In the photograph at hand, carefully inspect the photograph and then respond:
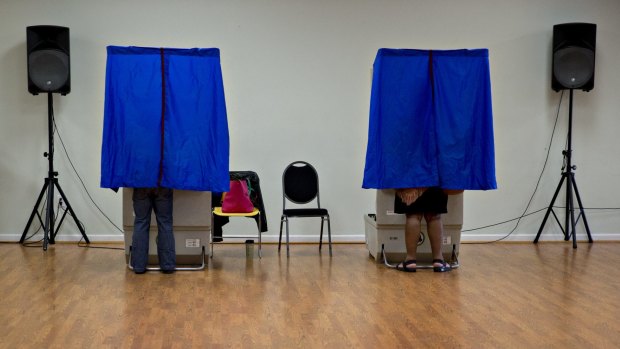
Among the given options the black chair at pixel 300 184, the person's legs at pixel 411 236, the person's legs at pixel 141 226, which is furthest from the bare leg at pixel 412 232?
the person's legs at pixel 141 226

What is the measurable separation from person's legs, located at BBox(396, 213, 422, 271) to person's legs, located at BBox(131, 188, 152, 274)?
6.52 ft

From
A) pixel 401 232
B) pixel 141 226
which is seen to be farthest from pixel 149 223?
pixel 401 232

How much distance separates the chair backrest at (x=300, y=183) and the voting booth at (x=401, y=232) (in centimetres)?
110

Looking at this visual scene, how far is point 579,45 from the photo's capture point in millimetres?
7586

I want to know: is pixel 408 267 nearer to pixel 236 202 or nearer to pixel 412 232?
pixel 412 232

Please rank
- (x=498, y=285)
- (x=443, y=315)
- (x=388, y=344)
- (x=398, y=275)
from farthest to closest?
1. (x=398, y=275)
2. (x=498, y=285)
3. (x=443, y=315)
4. (x=388, y=344)

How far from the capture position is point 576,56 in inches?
299

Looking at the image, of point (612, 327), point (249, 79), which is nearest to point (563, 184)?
point (249, 79)

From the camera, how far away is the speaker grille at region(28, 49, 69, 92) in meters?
7.18

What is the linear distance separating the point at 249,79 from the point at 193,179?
2.23 m

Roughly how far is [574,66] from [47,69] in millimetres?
5115

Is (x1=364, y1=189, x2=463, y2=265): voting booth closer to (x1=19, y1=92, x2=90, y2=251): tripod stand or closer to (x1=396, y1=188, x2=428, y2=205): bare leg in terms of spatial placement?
(x1=396, y1=188, x2=428, y2=205): bare leg

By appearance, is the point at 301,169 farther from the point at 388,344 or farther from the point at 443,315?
the point at 388,344

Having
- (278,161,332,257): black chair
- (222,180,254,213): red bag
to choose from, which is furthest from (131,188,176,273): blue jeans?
(278,161,332,257): black chair
